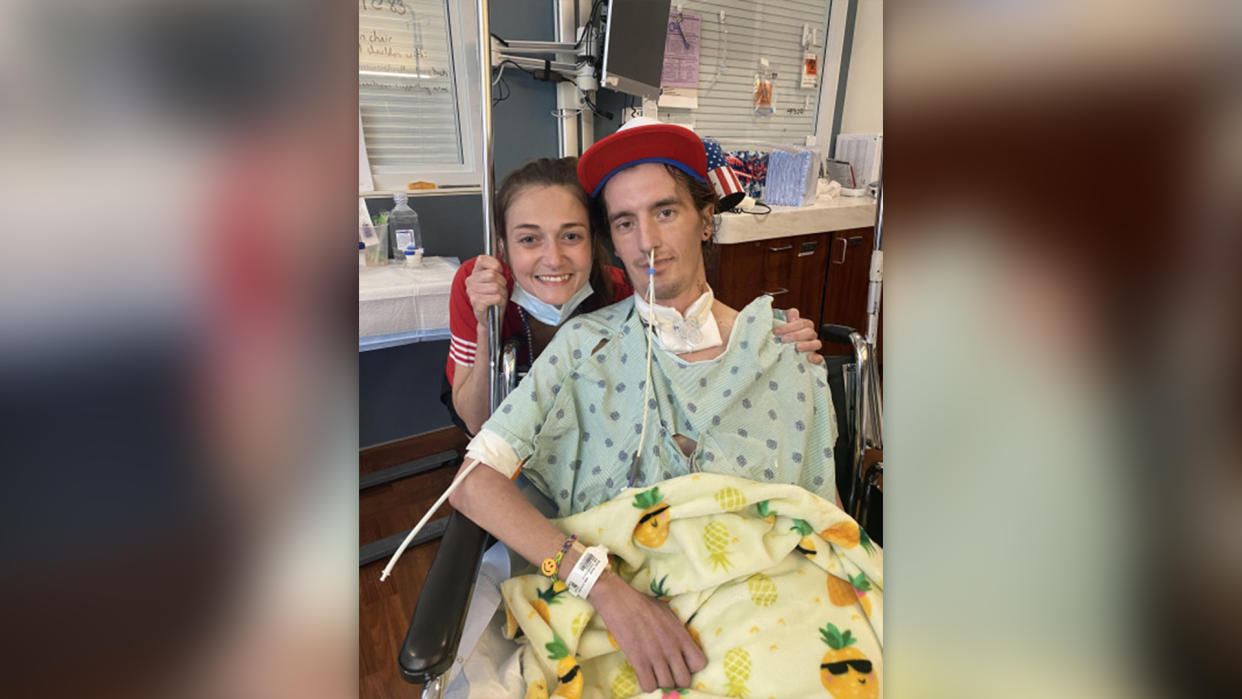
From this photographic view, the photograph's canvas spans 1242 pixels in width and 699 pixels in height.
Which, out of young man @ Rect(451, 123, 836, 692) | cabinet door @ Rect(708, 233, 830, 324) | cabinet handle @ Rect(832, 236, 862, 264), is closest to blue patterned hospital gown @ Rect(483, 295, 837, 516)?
young man @ Rect(451, 123, 836, 692)

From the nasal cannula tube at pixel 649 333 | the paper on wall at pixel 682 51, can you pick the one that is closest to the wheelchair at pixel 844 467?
the nasal cannula tube at pixel 649 333

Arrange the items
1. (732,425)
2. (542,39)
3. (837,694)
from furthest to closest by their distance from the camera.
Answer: (542,39) < (732,425) < (837,694)

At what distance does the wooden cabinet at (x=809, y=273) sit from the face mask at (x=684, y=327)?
0.75 metres

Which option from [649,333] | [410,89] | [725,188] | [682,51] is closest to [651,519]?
[649,333]

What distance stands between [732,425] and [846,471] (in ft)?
1.11

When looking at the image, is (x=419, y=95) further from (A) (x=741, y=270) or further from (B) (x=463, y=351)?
(A) (x=741, y=270)

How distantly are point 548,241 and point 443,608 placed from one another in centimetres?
70

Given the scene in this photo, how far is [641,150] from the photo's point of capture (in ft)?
3.62

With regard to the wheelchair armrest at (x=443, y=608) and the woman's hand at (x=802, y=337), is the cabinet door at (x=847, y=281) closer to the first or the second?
the woman's hand at (x=802, y=337)
